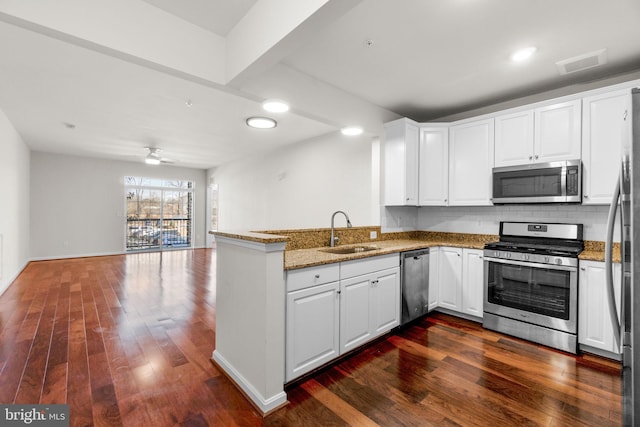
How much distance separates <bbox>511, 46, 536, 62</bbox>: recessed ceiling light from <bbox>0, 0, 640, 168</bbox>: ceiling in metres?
0.05

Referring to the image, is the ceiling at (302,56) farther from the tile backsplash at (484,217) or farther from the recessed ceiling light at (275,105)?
the tile backsplash at (484,217)

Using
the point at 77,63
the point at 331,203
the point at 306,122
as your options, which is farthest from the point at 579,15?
the point at 77,63

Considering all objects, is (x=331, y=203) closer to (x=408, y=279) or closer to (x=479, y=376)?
(x=408, y=279)

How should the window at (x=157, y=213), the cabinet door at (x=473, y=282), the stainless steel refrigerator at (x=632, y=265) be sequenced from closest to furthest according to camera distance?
the stainless steel refrigerator at (x=632, y=265) < the cabinet door at (x=473, y=282) < the window at (x=157, y=213)

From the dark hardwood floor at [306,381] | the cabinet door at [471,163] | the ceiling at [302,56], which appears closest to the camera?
the dark hardwood floor at [306,381]

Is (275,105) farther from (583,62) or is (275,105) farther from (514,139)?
(583,62)

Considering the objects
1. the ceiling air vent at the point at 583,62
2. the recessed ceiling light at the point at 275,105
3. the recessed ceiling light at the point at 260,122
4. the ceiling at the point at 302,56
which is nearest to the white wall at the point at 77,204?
the ceiling at the point at 302,56

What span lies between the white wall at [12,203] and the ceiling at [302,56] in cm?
62

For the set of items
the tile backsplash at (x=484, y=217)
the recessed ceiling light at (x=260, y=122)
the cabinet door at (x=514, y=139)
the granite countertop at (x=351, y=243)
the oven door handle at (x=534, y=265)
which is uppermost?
the recessed ceiling light at (x=260, y=122)

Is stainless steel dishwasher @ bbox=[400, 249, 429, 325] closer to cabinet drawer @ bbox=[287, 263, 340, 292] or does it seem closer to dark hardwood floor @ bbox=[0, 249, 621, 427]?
dark hardwood floor @ bbox=[0, 249, 621, 427]

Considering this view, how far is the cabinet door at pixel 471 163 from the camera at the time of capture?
3.33 metres

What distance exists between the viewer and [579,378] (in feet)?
7.18

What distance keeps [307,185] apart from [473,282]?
327 centimetres

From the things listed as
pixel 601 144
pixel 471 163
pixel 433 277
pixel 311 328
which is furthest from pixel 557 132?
pixel 311 328
